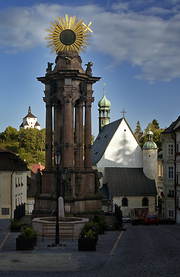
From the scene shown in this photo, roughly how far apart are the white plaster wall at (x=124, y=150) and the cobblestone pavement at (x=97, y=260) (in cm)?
5338

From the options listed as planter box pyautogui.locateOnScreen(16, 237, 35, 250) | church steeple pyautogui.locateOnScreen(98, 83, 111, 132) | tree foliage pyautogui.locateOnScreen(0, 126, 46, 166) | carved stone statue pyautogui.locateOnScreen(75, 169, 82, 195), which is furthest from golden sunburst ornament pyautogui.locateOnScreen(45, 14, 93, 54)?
tree foliage pyautogui.locateOnScreen(0, 126, 46, 166)

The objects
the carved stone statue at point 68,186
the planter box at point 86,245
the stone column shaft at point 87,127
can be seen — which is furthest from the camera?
the stone column shaft at point 87,127

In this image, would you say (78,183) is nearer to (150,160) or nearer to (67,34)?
(67,34)

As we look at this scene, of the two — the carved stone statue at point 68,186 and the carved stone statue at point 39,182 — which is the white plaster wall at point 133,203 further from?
the carved stone statue at point 68,186

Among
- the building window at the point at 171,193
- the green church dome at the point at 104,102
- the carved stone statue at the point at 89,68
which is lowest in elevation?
the building window at the point at 171,193

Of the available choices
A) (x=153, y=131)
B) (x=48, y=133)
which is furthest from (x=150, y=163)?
(x=48, y=133)

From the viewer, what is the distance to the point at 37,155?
146 m

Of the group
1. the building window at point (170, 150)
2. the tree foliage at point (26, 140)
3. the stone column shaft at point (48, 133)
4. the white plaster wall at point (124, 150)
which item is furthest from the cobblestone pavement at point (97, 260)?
the tree foliage at point (26, 140)

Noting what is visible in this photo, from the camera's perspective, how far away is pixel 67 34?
1476 inches

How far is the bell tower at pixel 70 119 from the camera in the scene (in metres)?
35.2

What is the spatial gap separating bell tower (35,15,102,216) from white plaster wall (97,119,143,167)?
38.7 metres

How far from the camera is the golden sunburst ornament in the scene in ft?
123

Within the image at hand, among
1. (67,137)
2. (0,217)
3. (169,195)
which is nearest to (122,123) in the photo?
(169,195)

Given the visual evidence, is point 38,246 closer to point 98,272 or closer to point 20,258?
point 20,258
